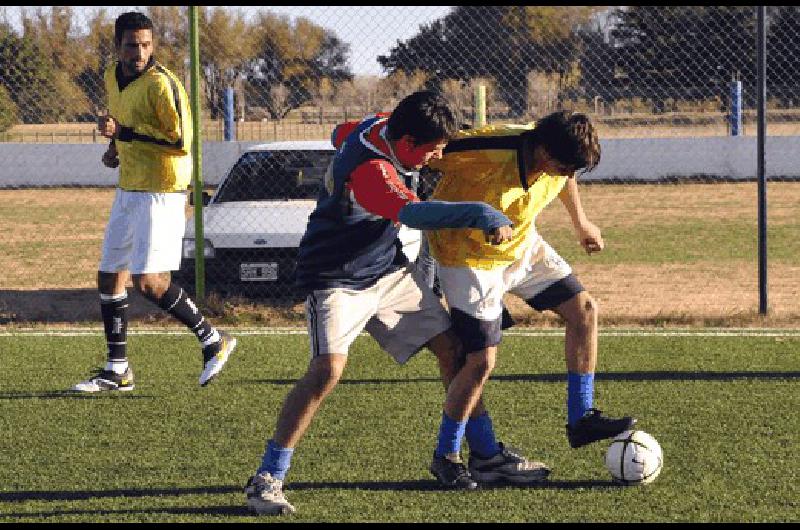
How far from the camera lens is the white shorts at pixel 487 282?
5.77 metres

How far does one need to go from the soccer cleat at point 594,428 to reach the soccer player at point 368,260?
404 mm

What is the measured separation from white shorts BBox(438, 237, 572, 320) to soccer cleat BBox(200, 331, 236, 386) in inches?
93.9

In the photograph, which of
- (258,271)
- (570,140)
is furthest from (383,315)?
(258,271)

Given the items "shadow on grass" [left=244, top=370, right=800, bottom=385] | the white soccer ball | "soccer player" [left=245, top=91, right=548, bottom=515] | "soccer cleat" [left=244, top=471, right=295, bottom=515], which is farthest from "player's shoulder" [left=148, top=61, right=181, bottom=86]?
the white soccer ball

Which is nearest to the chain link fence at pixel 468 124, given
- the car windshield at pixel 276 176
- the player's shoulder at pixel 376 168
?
the car windshield at pixel 276 176

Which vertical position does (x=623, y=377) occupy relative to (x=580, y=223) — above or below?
below

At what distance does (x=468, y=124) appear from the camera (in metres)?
6.72

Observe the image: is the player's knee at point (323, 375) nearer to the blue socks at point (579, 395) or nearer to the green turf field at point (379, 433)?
the green turf field at point (379, 433)

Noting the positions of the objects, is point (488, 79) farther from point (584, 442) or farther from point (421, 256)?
point (584, 442)

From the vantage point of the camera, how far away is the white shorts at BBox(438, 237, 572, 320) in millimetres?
5766

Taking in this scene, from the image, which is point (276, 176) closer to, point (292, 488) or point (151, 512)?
point (292, 488)

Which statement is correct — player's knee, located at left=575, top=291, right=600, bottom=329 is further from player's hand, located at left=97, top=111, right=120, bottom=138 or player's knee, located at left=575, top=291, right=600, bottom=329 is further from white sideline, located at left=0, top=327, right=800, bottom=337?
A: white sideline, located at left=0, top=327, right=800, bottom=337

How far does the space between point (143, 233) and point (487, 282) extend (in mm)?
2861
